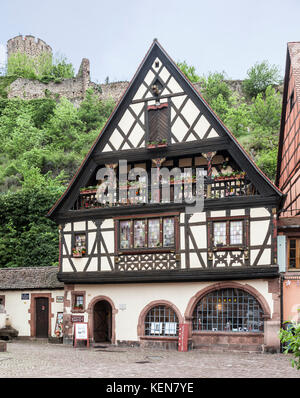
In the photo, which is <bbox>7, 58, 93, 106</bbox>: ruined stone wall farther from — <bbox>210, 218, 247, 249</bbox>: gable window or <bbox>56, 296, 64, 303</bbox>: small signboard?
<bbox>210, 218, 247, 249</bbox>: gable window

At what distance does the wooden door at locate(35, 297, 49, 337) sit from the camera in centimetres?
2400

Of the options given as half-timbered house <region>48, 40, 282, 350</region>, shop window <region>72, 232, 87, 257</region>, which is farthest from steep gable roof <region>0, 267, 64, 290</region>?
shop window <region>72, 232, 87, 257</region>

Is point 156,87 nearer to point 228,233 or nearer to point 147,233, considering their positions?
point 147,233

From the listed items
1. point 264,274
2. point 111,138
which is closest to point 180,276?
point 264,274

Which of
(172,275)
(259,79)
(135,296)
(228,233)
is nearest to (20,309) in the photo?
(135,296)

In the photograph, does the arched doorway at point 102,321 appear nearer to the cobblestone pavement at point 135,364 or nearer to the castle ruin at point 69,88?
the cobblestone pavement at point 135,364

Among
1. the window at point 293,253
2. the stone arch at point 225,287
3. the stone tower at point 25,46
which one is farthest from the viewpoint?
the stone tower at point 25,46

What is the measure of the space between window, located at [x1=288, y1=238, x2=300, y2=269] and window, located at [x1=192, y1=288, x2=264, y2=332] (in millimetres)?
1886

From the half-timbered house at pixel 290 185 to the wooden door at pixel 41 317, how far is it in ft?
33.3

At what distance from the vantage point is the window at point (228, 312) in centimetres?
1906

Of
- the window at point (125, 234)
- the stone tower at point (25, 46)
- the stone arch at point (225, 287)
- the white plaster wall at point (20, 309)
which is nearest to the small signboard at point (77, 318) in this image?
the white plaster wall at point (20, 309)

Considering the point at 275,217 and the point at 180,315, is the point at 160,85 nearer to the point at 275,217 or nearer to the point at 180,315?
the point at 275,217

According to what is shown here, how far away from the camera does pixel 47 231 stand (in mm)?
35531

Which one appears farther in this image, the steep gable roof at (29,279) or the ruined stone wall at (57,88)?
the ruined stone wall at (57,88)
